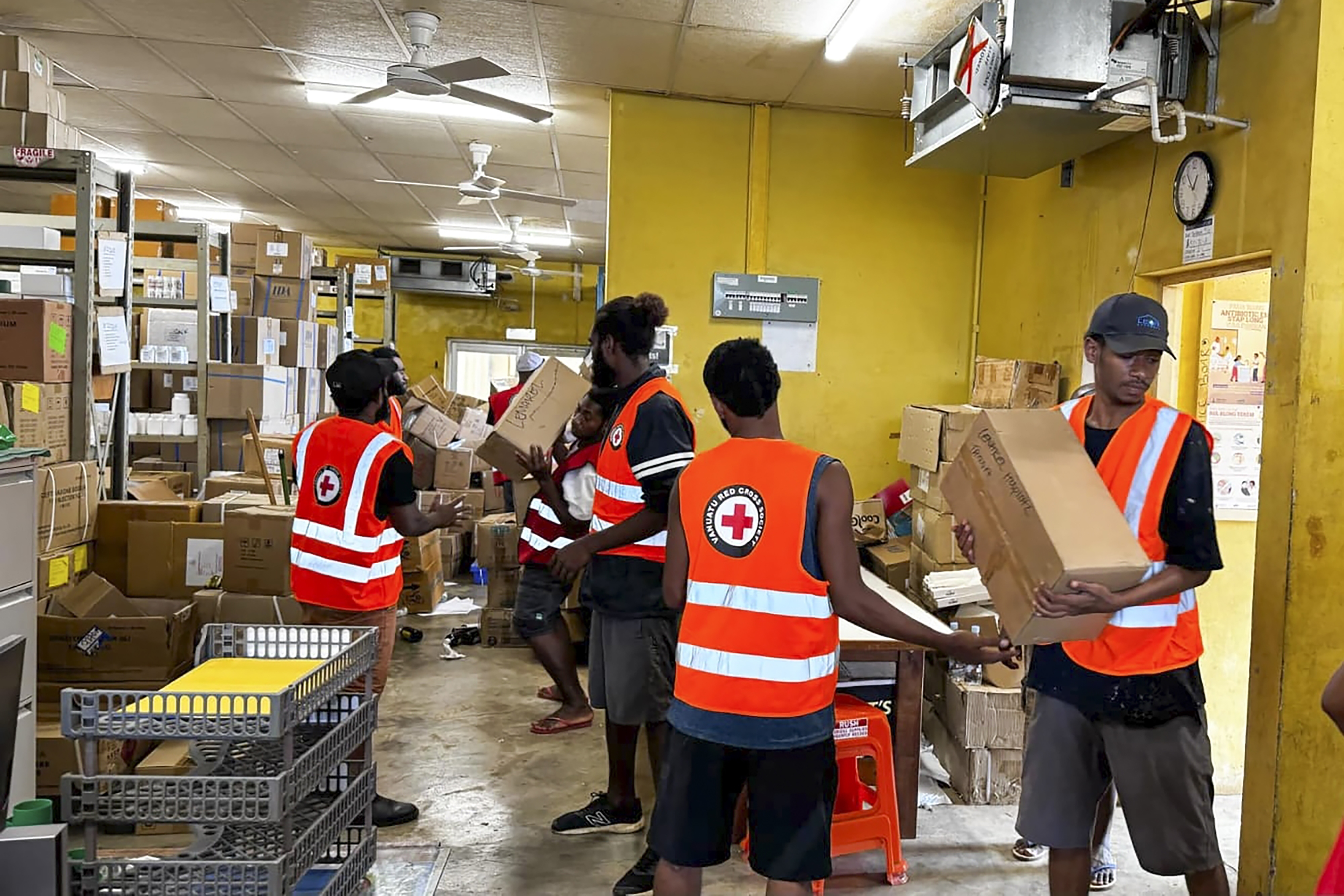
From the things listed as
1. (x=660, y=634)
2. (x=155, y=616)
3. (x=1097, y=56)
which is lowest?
(x=155, y=616)

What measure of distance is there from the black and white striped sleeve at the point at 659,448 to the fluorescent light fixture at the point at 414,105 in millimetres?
3311

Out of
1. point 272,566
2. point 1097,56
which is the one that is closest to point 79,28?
point 272,566

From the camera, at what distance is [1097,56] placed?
3.04 metres

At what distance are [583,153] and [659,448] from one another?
485 cm

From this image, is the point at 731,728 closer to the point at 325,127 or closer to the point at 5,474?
the point at 5,474

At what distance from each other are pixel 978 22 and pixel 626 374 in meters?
1.77

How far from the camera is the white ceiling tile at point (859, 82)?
4.45 metres

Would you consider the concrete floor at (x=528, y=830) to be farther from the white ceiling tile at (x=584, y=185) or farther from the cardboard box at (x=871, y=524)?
the white ceiling tile at (x=584, y=185)

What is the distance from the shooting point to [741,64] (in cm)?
463

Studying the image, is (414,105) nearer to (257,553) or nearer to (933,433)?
(257,553)

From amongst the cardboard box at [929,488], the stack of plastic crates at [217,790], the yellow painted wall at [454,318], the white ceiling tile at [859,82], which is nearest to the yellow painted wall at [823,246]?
the white ceiling tile at [859,82]

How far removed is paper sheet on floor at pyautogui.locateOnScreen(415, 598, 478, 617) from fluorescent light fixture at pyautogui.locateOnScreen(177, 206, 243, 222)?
18.3 feet

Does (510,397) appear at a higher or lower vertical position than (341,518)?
higher

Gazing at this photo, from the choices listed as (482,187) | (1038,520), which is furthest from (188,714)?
(482,187)
